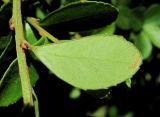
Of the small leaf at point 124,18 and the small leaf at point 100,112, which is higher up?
the small leaf at point 124,18

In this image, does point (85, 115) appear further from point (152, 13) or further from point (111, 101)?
point (152, 13)

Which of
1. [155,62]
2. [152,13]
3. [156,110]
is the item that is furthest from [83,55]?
[156,110]

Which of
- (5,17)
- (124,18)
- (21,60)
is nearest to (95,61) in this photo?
(21,60)

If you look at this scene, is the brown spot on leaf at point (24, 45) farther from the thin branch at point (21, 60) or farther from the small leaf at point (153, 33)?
the small leaf at point (153, 33)

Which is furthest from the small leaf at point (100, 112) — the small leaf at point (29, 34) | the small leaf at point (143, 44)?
the small leaf at point (29, 34)

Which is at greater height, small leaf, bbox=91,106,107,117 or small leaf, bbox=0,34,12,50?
small leaf, bbox=0,34,12,50

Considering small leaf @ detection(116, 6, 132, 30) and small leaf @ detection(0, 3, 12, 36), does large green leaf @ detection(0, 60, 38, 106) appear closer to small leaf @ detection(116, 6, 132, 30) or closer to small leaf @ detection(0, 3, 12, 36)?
small leaf @ detection(0, 3, 12, 36)

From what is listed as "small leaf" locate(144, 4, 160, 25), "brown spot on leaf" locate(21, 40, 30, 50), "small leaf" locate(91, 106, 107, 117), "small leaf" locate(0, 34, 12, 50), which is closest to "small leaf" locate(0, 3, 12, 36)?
"small leaf" locate(0, 34, 12, 50)
